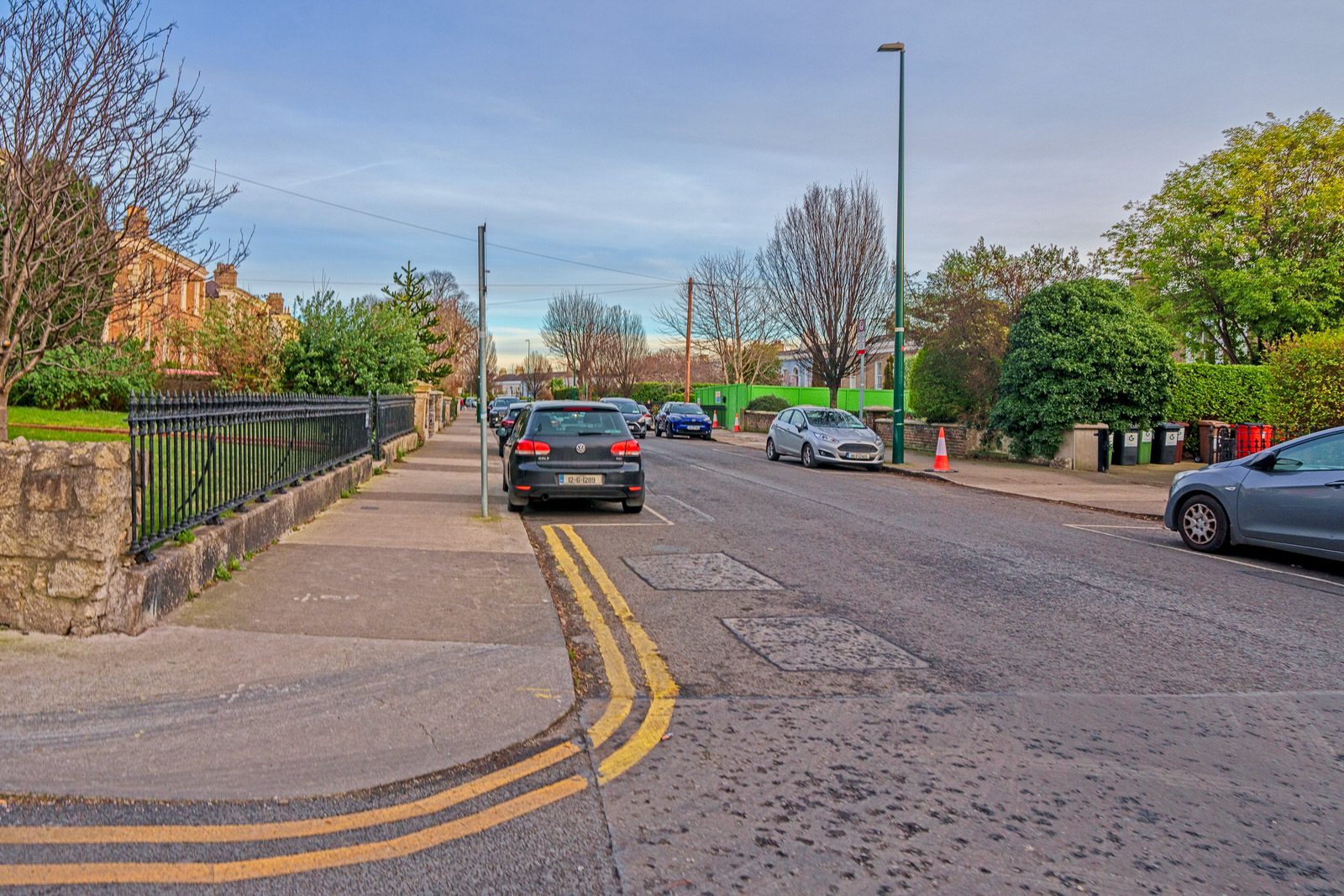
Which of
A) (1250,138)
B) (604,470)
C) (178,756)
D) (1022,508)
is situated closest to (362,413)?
(604,470)

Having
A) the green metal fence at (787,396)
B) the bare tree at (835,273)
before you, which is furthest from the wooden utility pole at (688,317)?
the bare tree at (835,273)

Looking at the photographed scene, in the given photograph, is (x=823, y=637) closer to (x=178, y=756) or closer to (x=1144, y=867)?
(x=1144, y=867)

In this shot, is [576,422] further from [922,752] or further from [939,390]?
[939,390]

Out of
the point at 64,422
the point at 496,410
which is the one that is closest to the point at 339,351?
the point at 64,422

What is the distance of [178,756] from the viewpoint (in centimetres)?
382

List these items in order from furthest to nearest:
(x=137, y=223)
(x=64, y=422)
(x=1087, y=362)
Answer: (x=1087, y=362), (x=64, y=422), (x=137, y=223)

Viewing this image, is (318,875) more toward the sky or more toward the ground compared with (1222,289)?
more toward the ground

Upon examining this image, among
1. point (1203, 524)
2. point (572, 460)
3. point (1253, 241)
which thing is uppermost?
point (1253, 241)

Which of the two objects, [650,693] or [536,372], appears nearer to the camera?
[650,693]

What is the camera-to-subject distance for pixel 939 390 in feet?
87.5

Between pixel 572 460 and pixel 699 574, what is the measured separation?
12.8 ft

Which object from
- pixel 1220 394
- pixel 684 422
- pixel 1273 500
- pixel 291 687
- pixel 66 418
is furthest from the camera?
pixel 684 422

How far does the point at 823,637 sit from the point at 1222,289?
2934 cm

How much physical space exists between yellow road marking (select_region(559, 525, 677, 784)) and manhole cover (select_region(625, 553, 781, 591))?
19.6 inches
